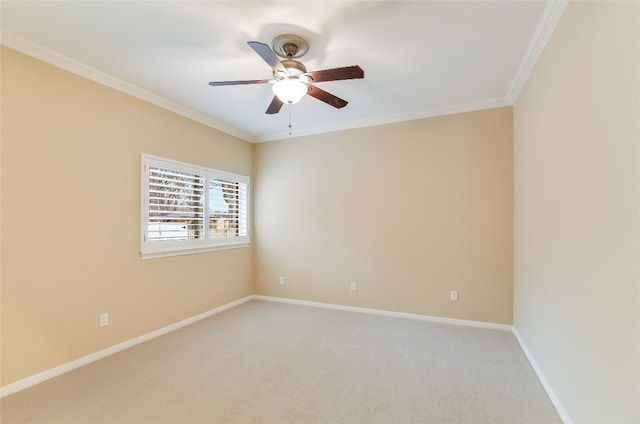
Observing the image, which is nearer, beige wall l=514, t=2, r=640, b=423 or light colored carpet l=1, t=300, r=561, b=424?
beige wall l=514, t=2, r=640, b=423

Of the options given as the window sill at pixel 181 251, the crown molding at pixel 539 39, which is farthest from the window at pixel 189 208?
the crown molding at pixel 539 39

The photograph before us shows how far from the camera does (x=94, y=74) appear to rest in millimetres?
2770

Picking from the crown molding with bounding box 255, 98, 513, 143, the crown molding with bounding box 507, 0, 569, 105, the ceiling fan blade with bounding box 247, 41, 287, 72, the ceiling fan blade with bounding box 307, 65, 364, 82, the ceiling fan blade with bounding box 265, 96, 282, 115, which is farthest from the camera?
the crown molding with bounding box 255, 98, 513, 143

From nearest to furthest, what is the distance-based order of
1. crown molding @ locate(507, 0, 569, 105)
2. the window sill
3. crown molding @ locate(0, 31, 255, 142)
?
1. crown molding @ locate(507, 0, 569, 105)
2. crown molding @ locate(0, 31, 255, 142)
3. the window sill

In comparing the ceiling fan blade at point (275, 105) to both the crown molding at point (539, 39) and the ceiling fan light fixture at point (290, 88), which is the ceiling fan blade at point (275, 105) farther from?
the crown molding at point (539, 39)

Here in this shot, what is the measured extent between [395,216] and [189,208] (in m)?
2.74

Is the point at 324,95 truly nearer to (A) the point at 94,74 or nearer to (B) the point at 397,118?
(B) the point at 397,118

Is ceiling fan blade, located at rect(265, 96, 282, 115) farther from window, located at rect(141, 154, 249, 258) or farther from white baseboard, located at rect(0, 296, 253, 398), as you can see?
white baseboard, located at rect(0, 296, 253, 398)

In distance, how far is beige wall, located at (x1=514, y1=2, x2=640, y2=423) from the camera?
1266mm

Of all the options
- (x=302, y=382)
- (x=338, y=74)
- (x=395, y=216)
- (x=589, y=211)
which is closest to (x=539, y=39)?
(x=589, y=211)

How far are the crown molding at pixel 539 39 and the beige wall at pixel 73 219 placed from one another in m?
3.70

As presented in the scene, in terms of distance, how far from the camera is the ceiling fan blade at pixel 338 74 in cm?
203

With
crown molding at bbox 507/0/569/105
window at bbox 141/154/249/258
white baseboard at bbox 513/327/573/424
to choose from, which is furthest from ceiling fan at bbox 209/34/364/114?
white baseboard at bbox 513/327/573/424

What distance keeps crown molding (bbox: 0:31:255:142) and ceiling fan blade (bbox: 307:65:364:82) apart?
213 cm
